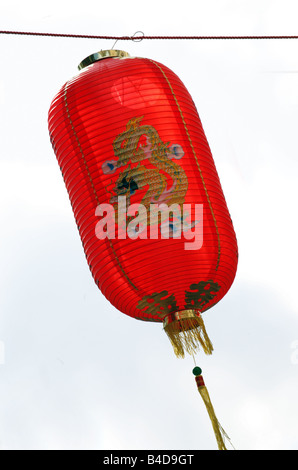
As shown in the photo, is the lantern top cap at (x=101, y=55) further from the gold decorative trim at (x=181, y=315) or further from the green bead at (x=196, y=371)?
the green bead at (x=196, y=371)

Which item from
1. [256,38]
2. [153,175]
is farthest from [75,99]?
[256,38]

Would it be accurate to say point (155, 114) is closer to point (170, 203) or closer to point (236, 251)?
Result: point (170, 203)

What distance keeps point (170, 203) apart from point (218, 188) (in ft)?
1.75

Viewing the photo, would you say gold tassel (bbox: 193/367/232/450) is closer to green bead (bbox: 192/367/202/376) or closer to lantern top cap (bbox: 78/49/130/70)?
green bead (bbox: 192/367/202/376)

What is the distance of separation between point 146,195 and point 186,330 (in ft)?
3.34

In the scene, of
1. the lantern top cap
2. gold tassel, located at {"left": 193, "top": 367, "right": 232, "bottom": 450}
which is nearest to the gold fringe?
gold tassel, located at {"left": 193, "top": 367, "right": 232, "bottom": 450}

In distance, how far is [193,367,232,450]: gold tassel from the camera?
21.0 ft

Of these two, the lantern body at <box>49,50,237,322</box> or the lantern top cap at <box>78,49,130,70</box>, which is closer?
the lantern body at <box>49,50,237,322</box>

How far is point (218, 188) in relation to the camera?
257 inches

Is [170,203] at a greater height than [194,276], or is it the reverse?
[170,203]

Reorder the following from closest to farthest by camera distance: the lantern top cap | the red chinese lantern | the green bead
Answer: the red chinese lantern
the green bead
the lantern top cap

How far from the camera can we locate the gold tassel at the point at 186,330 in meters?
6.43

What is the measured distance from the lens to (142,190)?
6.11 metres

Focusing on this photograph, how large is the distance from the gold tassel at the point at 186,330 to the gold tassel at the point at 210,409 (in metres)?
0.16
